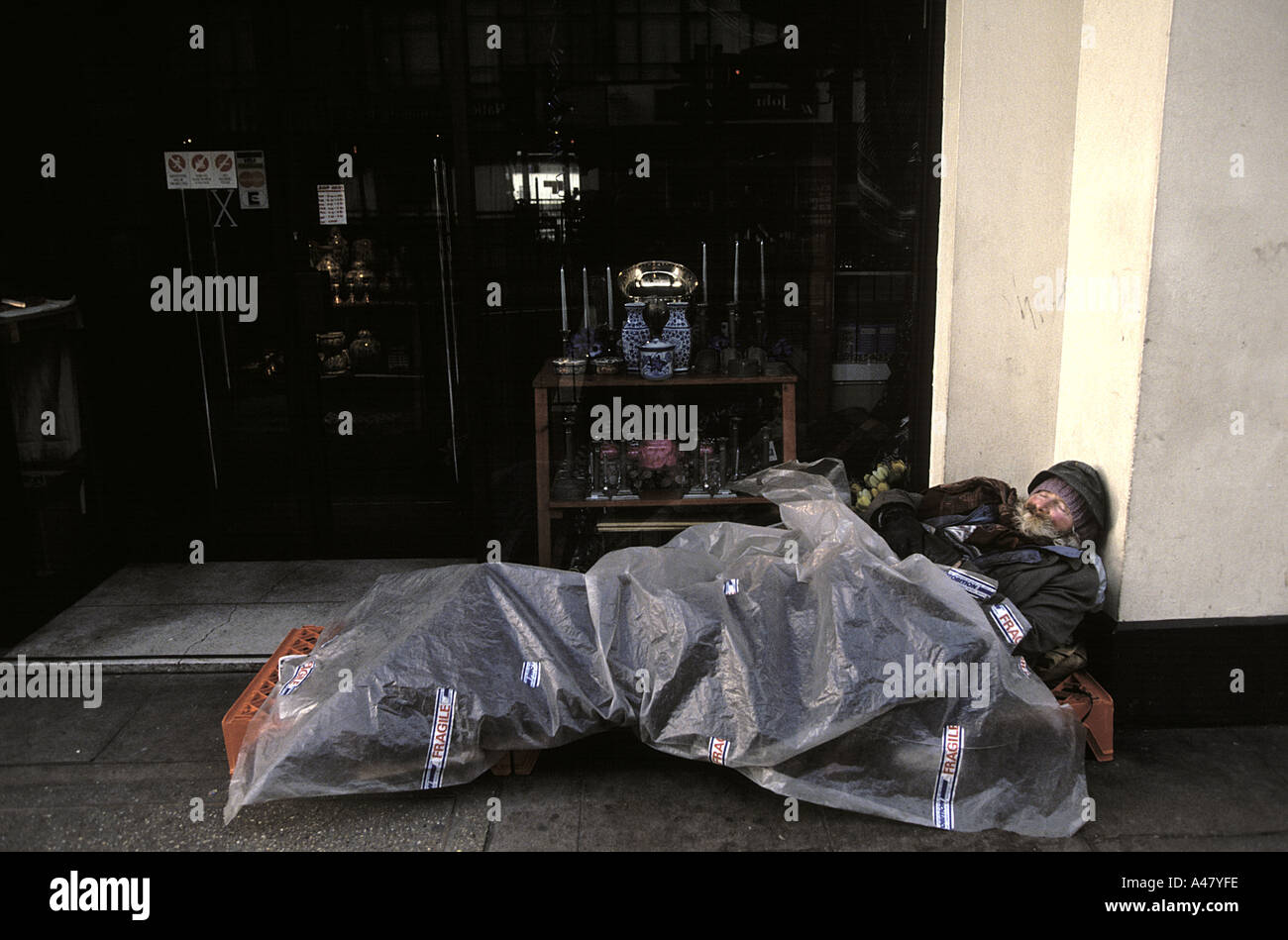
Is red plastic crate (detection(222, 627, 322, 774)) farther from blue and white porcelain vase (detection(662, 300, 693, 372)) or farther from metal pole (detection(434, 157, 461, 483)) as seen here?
blue and white porcelain vase (detection(662, 300, 693, 372))

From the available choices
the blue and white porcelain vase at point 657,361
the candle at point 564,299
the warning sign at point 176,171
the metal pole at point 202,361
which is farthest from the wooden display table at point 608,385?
the warning sign at point 176,171

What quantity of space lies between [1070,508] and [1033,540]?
179 mm

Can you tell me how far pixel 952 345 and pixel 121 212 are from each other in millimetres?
4206

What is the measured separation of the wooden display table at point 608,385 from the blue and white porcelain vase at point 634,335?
0.24 feet

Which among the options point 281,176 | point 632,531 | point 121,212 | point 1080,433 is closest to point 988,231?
point 1080,433

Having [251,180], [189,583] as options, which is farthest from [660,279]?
[189,583]

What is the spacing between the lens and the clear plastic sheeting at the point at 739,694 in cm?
323

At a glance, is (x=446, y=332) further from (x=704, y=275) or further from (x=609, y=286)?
(x=704, y=275)

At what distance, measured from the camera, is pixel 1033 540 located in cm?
385

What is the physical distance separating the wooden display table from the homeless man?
90 cm

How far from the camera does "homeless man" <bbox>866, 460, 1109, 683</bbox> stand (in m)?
3.64

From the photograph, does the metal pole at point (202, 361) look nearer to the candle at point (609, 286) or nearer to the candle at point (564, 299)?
the candle at point (564, 299)

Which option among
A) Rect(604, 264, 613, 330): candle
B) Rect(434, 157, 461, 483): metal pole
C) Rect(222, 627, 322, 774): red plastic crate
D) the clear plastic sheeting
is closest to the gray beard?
the clear plastic sheeting

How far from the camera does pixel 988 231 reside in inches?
176
